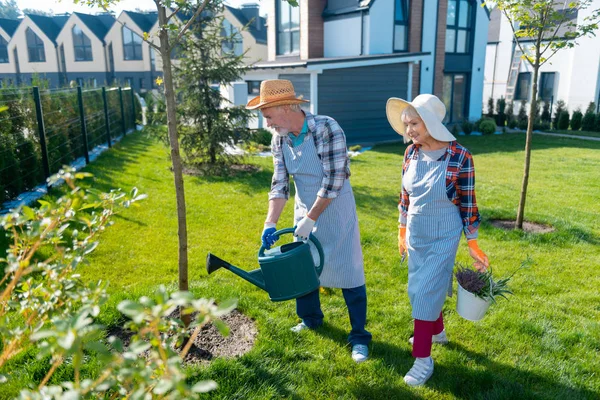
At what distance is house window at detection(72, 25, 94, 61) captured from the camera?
1518 inches

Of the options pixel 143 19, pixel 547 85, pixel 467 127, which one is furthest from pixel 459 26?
pixel 143 19

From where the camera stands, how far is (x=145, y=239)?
5.93 m

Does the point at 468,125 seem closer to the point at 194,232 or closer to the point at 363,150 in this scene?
the point at 363,150

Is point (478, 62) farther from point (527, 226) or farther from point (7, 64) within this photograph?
point (7, 64)

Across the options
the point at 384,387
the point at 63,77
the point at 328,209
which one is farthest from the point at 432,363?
the point at 63,77

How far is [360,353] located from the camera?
339cm

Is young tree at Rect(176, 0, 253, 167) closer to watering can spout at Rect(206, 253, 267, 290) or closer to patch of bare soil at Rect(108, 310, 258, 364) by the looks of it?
patch of bare soil at Rect(108, 310, 258, 364)

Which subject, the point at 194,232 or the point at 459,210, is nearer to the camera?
the point at 459,210

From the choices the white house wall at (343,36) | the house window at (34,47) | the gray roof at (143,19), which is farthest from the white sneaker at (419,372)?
the house window at (34,47)

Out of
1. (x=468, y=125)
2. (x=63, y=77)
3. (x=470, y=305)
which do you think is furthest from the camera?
(x=63, y=77)

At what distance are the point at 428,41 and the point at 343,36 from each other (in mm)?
3540

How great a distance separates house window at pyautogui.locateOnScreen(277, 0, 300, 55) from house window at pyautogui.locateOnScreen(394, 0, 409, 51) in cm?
395

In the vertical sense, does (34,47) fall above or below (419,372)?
above

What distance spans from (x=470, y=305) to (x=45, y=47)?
44789 mm
